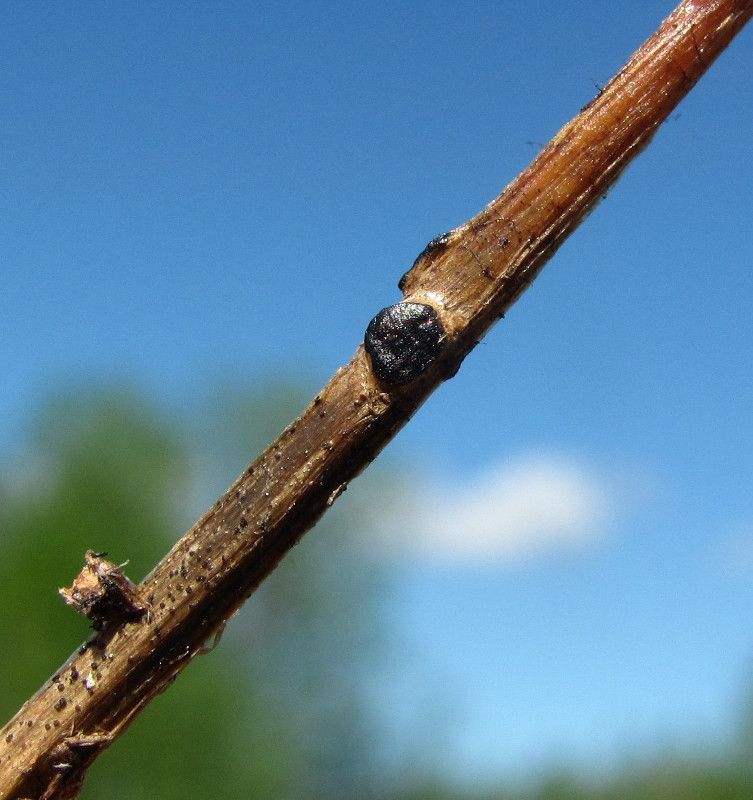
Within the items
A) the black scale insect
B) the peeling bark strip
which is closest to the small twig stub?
the peeling bark strip

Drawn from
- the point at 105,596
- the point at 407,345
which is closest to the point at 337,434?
the point at 407,345

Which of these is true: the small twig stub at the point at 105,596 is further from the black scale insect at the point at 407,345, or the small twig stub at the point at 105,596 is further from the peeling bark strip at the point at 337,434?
the black scale insect at the point at 407,345

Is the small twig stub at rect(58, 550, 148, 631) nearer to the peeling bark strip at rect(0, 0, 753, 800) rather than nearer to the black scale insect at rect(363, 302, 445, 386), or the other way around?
the peeling bark strip at rect(0, 0, 753, 800)

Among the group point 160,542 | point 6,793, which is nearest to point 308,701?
point 160,542

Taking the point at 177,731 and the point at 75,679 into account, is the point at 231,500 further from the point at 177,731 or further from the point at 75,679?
the point at 177,731

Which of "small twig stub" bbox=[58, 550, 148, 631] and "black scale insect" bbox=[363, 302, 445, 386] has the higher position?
"black scale insect" bbox=[363, 302, 445, 386]

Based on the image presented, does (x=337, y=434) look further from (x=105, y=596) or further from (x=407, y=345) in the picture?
(x=105, y=596)
